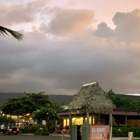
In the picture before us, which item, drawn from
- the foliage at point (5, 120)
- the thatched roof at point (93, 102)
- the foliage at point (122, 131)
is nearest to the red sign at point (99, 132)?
the thatched roof at point (93, 102)

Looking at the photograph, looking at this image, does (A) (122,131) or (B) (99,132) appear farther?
(A) (122,131)

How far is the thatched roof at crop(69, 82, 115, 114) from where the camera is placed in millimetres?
23281

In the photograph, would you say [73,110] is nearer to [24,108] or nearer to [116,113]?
[116,113]

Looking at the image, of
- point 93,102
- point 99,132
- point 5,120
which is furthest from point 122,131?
point 5,120

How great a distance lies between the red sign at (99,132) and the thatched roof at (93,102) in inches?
58.1

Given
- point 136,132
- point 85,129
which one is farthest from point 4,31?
point 136,132

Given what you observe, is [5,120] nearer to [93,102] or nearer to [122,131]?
[122,131]

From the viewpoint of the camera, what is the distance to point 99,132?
867 inches

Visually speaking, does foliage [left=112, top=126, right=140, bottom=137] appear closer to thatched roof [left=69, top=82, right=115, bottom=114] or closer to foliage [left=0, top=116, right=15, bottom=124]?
thatched roof [left=69, top=82, right=115, bottom=114]

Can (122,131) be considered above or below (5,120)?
below

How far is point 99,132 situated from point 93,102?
2.31 metres

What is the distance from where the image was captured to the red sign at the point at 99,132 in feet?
71.5

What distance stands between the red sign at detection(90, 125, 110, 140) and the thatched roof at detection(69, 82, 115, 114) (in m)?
1.47

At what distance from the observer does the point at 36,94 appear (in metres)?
69.5
